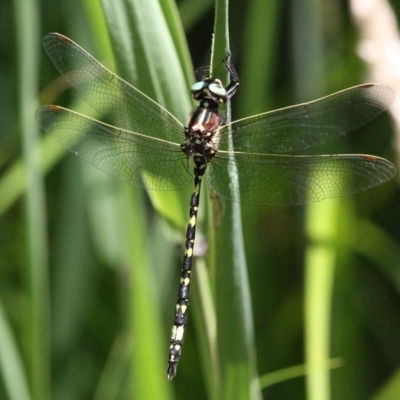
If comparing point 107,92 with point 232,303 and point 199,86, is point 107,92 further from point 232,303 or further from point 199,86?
point 232,303

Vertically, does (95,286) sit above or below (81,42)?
below

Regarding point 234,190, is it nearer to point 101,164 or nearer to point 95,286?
point 101,164

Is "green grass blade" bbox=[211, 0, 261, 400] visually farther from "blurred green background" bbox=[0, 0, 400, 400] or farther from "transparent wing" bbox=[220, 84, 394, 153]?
"transparent wing" bbox=[220, 84, 394, 153]

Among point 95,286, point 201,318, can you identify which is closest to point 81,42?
point 95,286

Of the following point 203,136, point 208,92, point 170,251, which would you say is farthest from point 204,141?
point 170,251

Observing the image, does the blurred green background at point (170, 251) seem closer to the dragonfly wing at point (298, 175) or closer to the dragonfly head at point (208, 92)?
the dragonfly head at point (208, 92)

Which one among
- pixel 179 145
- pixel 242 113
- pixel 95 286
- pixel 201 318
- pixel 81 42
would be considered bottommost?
pixel 201 318
